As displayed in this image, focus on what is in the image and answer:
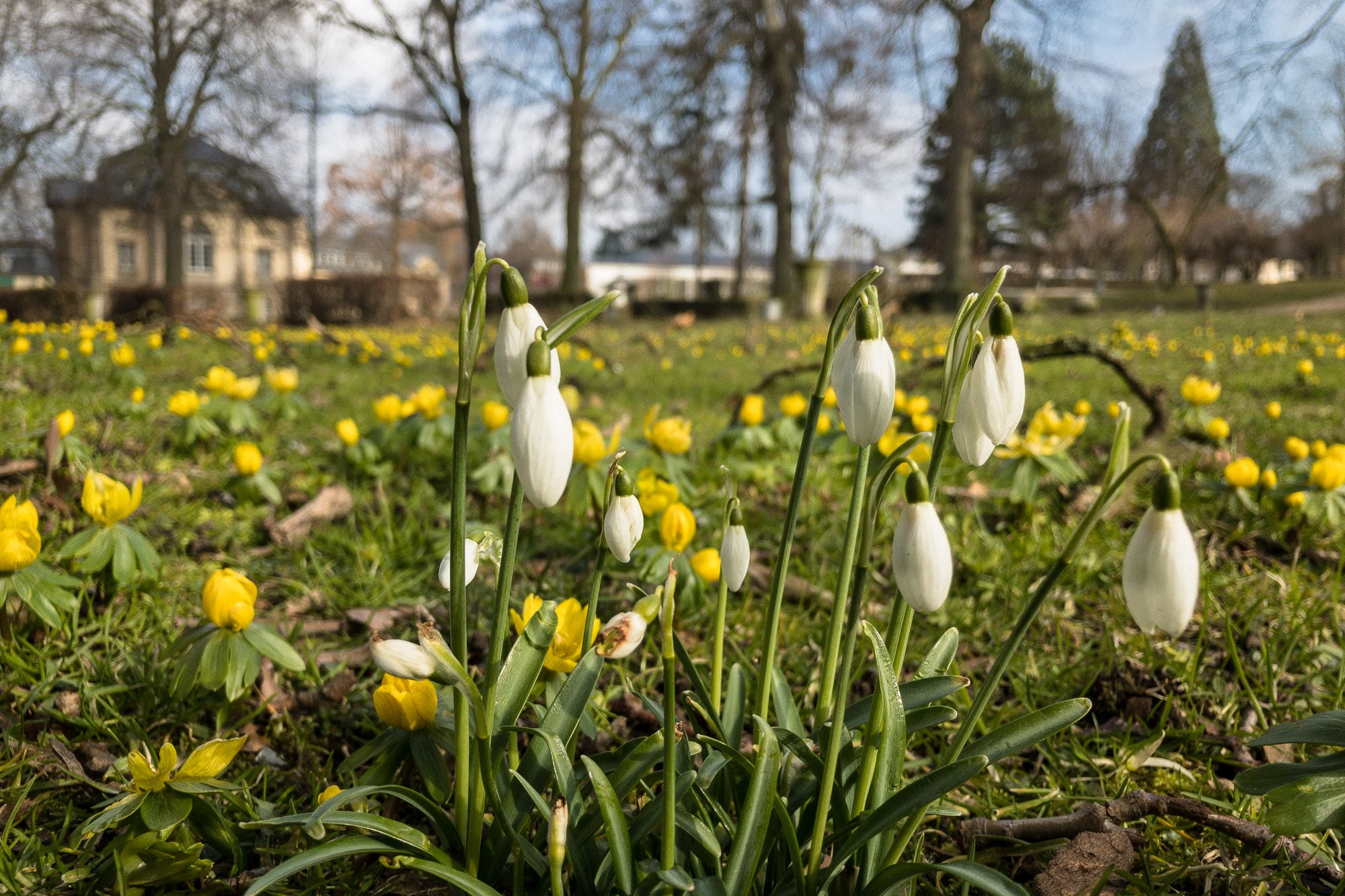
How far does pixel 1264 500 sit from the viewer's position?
2535mm

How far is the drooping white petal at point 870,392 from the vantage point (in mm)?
778

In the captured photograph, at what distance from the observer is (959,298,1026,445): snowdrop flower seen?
2.67ft

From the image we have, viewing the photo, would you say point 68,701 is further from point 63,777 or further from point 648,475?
point 648,475

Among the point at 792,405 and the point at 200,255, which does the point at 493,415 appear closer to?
the point at 792,405

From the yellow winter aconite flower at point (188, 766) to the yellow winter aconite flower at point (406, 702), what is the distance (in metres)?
0.16

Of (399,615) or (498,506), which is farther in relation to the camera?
(498,506)

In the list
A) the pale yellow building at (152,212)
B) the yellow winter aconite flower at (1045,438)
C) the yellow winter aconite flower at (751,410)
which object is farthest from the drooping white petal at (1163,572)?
the pale yellow building at (152,212)

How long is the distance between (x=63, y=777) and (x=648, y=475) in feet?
4.12

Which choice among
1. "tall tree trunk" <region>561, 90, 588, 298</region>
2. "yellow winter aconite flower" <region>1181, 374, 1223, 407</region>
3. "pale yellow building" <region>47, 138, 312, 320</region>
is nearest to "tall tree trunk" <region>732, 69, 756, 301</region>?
"tall tree trunk" <region>561, 90, 588, 298</region>

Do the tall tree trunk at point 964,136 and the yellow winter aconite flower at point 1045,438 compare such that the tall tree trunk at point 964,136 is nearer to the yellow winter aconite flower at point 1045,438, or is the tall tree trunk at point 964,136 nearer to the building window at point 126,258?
the yellow winter aconite flower at point 1045,438

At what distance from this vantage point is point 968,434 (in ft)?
2.77

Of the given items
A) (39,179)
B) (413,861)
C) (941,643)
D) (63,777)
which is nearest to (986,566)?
(941,643)

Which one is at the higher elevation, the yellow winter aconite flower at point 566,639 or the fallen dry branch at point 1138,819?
the yellow winter aconite flower at point 566,639

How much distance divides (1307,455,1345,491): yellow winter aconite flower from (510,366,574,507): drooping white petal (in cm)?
227
